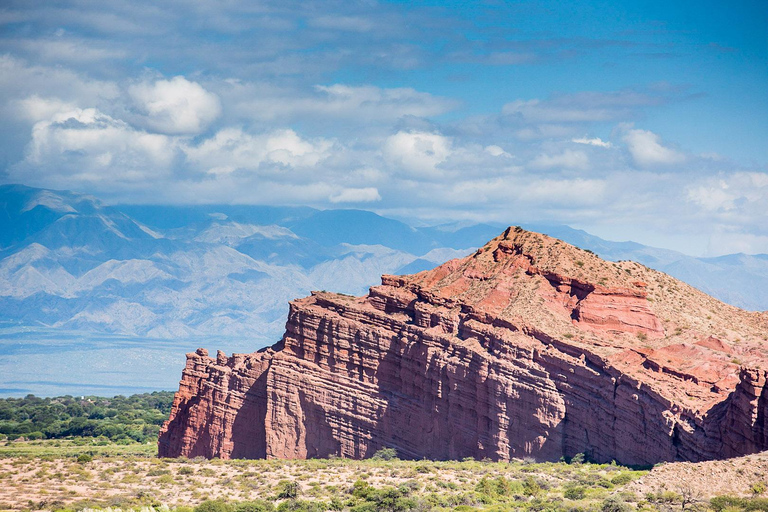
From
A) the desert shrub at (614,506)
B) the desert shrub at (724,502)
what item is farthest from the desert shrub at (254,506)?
the desert shrub at (724,502)

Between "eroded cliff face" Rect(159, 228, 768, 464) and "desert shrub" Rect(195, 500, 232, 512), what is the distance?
886 inches

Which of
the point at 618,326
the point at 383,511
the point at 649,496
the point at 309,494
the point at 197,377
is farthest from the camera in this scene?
the point at 197,377

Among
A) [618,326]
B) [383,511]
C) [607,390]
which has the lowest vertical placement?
[383,511]

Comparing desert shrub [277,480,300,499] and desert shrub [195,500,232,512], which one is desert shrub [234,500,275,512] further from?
desert shrub [277,480,300,499]

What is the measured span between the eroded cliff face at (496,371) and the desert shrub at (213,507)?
22507mm

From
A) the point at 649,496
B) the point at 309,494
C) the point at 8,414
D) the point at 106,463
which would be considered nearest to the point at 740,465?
the point at 649,496

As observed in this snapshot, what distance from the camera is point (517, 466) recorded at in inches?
2511

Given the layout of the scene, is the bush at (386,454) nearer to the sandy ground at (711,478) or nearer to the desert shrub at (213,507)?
the desert shrub at (213,507)

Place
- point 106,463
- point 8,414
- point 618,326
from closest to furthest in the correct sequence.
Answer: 1. point 106,463
2. point 618,326
3. point 8,414

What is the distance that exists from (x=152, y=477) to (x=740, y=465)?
1365 inches

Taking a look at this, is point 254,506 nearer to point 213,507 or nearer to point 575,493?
point 213,507

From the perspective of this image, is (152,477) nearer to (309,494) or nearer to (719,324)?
(309,494)

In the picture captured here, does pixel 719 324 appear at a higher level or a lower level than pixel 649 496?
higher

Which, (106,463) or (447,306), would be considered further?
(447,306)
